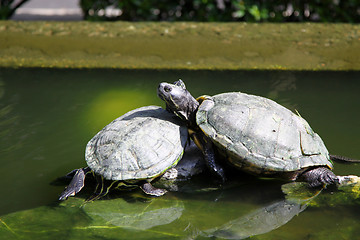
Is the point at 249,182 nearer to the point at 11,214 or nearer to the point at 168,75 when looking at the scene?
the point at 11,214

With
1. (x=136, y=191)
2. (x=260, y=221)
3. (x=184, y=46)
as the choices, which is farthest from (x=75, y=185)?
(x=184, y=46)

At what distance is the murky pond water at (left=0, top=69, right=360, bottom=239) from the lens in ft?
9.91

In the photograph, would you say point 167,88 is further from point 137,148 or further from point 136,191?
point 136,191

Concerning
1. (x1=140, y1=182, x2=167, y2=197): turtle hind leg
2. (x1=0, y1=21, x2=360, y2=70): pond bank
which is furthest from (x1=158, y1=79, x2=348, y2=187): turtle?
(x1=0, y1=21, x2=360, y2=70): pond bank

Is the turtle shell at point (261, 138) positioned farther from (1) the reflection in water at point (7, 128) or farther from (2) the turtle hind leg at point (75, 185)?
(1) the reflection in water at point (7, 128)

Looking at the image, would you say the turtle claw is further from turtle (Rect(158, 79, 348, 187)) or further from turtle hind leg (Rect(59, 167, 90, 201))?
turtle (Rect(158, 79, 348, 187))

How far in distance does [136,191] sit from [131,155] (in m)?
0.34

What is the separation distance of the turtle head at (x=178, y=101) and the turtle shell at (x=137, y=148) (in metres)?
0.13

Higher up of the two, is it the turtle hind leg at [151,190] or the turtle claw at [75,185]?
the turtle claw at [75,185]

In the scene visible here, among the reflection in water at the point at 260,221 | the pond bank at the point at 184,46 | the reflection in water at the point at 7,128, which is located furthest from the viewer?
the pond bank at the point at 184,46

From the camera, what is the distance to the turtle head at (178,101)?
371 centimetres

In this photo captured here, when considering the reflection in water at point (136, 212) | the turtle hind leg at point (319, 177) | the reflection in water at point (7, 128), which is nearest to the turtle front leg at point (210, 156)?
the reflection in water at point (136, 212)

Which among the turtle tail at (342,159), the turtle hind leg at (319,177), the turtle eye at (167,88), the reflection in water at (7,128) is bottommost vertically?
the turtle tail at (342,159)

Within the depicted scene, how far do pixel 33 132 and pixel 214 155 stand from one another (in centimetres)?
197
